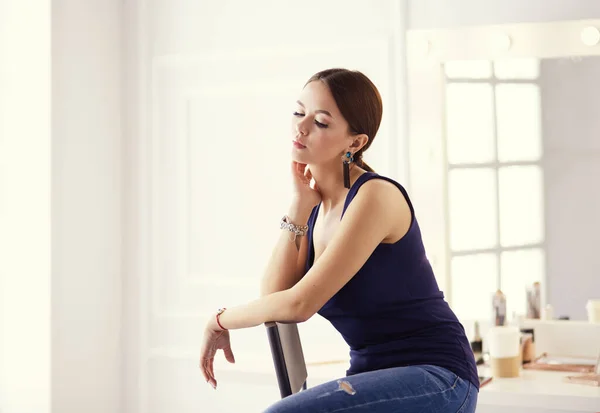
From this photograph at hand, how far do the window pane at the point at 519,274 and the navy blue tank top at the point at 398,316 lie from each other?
3.40 feet

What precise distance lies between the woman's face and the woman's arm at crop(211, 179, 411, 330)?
122mm

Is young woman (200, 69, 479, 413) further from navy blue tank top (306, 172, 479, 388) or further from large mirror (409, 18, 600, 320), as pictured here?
large mirror (409, 18, 600, 320)

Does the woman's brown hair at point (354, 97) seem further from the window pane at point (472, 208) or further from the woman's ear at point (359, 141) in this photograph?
the window pane at point (472, 208)

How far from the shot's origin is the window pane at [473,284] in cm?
248

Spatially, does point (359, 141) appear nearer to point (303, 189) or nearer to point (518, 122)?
point (303, 189)

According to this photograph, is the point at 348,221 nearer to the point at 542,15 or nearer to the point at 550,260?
the point at 550,260

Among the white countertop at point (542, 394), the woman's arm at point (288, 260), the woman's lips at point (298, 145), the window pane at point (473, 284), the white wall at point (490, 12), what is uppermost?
the white wall at point (490, 12)

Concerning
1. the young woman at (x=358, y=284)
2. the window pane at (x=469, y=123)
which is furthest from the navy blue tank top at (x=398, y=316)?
the window pane at (x=469, y=123)

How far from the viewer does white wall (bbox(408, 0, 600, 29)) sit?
2465 millimetres
